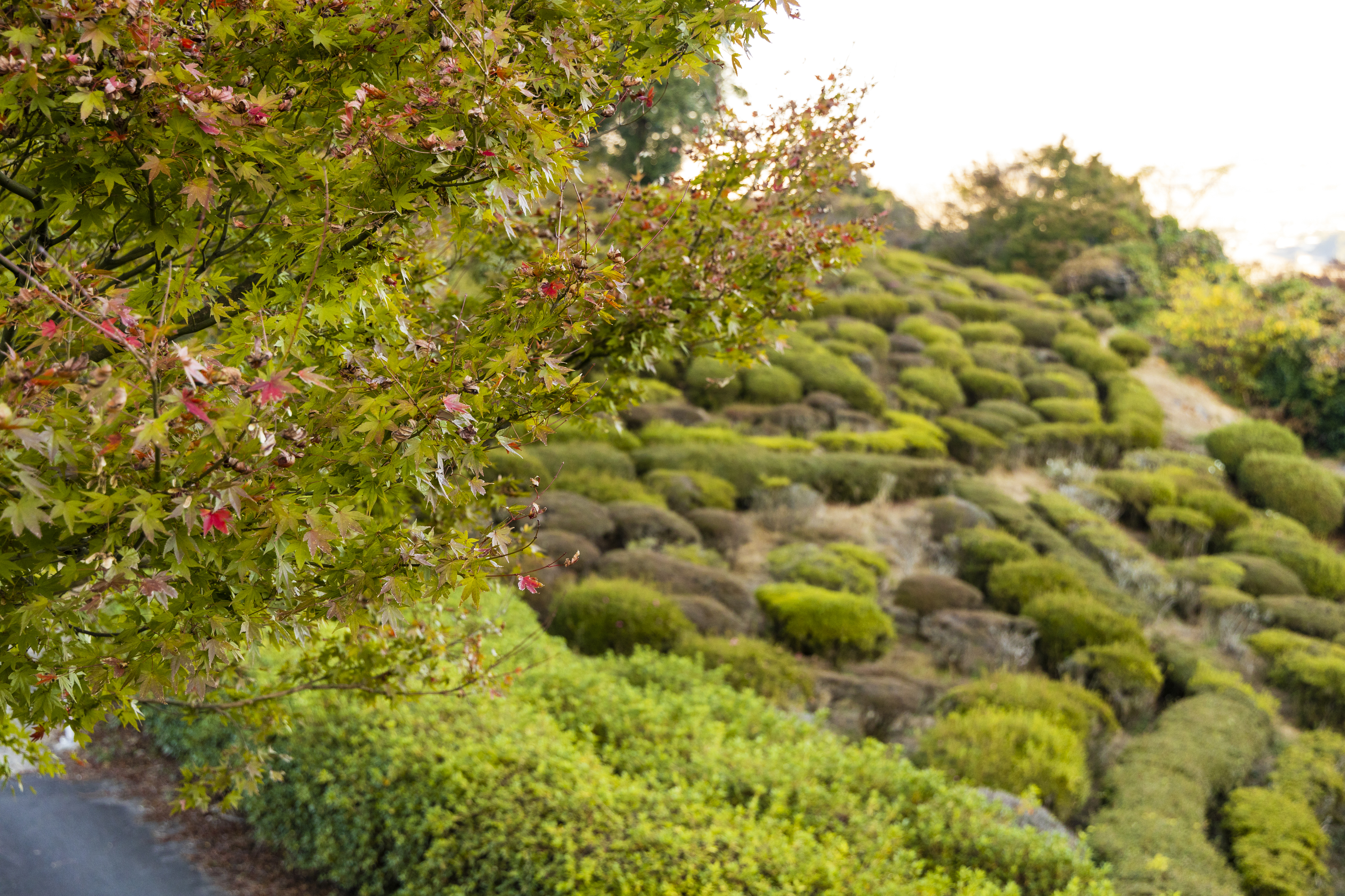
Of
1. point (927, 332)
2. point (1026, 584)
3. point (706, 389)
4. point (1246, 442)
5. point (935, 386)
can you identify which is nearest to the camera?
point (1026, 584)

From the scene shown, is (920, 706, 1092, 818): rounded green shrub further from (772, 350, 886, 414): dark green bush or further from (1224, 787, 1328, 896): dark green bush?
(772, 350, 886, 414): dark green bush

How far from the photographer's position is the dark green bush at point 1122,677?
9.45 metres

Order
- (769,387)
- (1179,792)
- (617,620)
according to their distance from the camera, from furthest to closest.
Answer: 1. (769,387)
2. (617,620)
3. (1179,792)

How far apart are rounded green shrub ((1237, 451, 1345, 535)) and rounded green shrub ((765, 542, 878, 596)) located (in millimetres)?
11579

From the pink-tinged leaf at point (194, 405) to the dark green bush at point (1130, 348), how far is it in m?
27.5

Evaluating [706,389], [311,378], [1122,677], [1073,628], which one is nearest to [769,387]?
[706,389]

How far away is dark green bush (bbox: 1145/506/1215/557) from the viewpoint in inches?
599

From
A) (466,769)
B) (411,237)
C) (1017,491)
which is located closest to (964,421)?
(1017,491)

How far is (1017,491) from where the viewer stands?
54.8 feet

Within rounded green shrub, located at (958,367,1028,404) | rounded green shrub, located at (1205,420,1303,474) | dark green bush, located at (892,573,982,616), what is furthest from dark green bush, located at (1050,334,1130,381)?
dark green bush, located at (892,573,982,616)

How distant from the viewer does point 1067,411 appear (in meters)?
19.8

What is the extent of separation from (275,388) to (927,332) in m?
22.3

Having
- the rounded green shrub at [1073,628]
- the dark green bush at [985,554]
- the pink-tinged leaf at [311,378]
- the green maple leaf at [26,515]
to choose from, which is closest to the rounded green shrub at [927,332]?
the dark green bush at [985,554]

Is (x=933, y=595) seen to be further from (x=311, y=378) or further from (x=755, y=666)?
(x=311, y=378)
